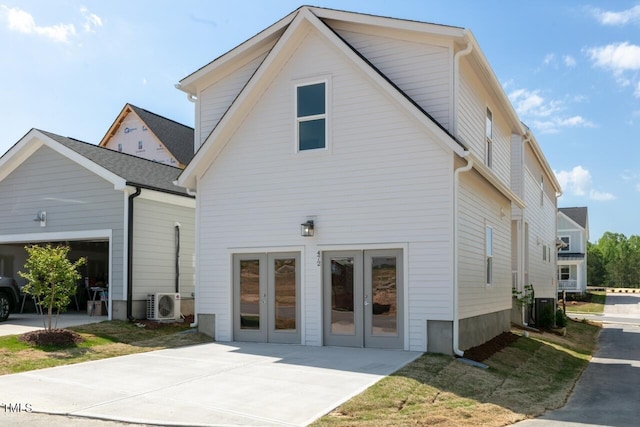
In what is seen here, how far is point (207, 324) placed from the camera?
47.6 ft

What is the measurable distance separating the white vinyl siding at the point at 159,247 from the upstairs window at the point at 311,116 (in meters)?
5.74

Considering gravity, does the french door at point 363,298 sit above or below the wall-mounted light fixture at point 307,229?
below

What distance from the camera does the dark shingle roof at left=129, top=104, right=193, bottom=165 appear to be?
101ft

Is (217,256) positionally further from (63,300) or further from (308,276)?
(63,300)

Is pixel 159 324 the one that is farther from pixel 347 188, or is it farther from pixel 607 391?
pixel 607 391

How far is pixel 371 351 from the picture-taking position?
12180 mm

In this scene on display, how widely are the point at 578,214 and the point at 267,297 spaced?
158ft

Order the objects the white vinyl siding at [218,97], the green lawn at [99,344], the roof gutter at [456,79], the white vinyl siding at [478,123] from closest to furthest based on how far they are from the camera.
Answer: the green lawn at [99,344], the roof gutter at [456,79], the white vinyl siding at [478,123], the white vinyl siding at [218,97]

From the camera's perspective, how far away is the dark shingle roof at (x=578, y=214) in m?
53.1

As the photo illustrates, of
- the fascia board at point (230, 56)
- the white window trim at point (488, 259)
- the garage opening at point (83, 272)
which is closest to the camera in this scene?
the fascia board at point (230, 56)

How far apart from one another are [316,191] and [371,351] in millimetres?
3640

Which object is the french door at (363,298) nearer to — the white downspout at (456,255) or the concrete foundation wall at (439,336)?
the concrete foundation wall at (439,336)

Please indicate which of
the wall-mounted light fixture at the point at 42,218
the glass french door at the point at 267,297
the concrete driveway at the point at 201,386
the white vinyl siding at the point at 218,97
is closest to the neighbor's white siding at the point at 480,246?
the concrete driveway at the point at 201,386

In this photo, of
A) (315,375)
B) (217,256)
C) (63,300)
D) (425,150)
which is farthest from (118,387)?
(425,150)
